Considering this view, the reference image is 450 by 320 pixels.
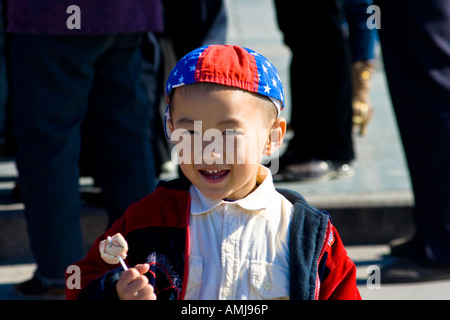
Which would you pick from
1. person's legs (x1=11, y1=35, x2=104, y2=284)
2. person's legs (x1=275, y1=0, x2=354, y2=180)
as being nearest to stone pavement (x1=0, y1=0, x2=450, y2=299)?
person's legs (x1=275, y1=0, x2=354, y2=180)

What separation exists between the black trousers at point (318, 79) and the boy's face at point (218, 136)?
2.11 m

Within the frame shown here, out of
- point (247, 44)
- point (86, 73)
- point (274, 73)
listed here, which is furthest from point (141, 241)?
point (247, 44)

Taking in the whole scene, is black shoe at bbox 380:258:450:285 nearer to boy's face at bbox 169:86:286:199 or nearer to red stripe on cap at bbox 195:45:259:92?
boy's face at bbox 169:86:286:199

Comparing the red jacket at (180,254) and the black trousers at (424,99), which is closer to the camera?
the red jacket at (180,254)

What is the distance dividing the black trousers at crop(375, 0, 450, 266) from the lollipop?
1.79 metres

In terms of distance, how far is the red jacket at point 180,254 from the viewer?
6.76 feet

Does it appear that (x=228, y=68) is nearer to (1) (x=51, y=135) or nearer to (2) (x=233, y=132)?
(2) (x=233, y=132)

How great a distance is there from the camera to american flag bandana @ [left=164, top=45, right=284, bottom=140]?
2.05 m

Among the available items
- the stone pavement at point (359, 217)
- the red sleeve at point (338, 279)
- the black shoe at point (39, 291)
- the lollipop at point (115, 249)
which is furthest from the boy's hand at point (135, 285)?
the stone pavement at point (359, 217)

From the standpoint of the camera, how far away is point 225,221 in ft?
6.94

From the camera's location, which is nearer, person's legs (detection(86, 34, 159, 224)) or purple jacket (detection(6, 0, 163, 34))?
purple jacket (detection(6, 0, 163, 34))

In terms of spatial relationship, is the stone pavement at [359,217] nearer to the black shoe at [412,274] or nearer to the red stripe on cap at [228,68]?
the black shoe at [412,274]

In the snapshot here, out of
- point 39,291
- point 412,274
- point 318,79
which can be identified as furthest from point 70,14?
point 412,274
